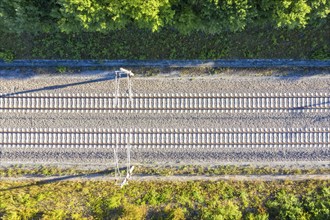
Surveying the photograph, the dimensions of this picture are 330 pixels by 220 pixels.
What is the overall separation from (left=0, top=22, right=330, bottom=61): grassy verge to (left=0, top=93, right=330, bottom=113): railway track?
2.46 metres

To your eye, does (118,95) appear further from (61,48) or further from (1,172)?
(1,172)

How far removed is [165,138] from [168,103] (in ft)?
7.32

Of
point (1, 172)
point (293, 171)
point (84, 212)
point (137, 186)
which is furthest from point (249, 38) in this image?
point (1, 172)

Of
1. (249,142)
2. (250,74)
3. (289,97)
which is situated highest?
(250,74)

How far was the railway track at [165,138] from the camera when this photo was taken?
22797 mm

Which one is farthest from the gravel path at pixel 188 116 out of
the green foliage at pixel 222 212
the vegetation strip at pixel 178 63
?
the green foliage at pixel 222 212

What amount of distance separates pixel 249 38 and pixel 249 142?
6.51m

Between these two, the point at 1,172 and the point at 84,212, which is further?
the point at 1,172

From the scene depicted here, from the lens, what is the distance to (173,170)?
76.1 feet

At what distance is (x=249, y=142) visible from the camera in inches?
901

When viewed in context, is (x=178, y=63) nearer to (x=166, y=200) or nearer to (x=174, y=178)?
(x=174, y=178)

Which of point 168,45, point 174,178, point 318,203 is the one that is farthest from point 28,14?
point 318,203

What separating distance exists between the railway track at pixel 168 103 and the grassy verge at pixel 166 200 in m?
4.66

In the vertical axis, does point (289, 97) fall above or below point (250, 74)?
below
